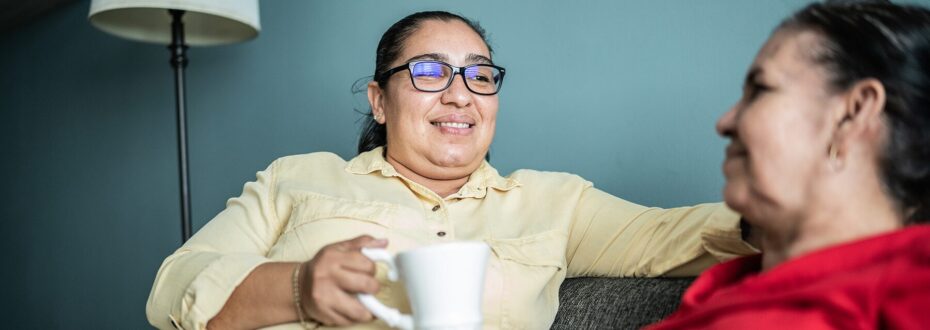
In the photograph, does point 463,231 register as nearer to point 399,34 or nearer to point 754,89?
point 399,34

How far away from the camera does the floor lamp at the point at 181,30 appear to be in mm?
2547

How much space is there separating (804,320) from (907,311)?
0.29 ft

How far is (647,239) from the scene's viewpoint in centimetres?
142

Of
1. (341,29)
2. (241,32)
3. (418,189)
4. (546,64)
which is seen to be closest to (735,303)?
(418,189)

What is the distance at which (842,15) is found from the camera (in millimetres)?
908

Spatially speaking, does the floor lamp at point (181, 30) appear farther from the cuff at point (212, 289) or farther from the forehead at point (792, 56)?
the forehead at point (792, 56)

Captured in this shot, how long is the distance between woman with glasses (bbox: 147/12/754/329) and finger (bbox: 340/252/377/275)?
5cm

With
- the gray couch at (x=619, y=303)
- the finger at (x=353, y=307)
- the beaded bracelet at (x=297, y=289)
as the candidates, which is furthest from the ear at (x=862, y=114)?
the beaded bracelet at (x=297, y=289)

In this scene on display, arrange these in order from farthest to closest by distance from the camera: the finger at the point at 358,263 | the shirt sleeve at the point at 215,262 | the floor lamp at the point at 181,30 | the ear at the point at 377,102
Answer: the floor lamp at the point at 181,30 < the ear at the point at 377,102 < the shirt sleeve at the point at 215,262 < the finger at the point at 358,263

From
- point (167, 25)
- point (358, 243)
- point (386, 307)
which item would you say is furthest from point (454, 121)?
point (167, 25)

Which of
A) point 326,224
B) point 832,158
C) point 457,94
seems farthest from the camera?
point 457,94

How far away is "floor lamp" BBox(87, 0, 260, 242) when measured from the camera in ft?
8.36

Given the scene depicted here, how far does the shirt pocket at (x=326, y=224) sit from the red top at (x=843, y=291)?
67 centimetres

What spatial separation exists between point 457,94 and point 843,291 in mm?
912
